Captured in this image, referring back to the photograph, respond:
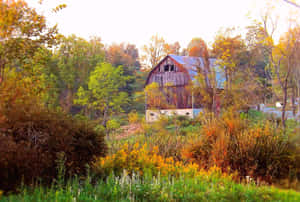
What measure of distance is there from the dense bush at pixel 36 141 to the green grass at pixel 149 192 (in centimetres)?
34

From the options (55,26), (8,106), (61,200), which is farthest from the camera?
(55,26)

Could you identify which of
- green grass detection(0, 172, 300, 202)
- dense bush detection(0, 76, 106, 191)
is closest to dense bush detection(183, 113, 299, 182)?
green grass detection(0, 172, 300, 202)

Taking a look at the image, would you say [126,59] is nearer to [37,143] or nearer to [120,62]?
[120,62]

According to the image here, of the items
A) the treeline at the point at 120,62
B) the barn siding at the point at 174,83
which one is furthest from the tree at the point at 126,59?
the barn siding at the point at 174,83

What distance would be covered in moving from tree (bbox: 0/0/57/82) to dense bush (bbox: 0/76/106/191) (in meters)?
0.94

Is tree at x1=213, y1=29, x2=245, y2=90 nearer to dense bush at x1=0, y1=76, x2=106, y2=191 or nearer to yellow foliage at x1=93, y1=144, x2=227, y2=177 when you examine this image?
yellow foliage at x1=93, y1=144, x2=227, y2=177

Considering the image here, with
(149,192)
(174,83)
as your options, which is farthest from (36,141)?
(174,83)

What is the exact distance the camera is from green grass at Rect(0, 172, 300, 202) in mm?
4910

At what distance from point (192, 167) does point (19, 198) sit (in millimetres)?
3934

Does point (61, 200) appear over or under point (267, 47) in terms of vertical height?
under

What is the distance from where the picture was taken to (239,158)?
7730 millimetres

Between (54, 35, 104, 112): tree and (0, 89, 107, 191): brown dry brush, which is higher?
(54, 35, 104, 112): tree

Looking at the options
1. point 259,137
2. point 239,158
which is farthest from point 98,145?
point 259,137

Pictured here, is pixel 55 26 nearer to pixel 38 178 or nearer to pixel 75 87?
pixel 38 178
